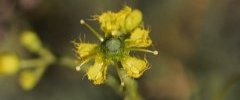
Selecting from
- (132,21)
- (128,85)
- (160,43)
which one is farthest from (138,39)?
(160,43)

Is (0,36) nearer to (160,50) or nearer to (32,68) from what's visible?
(32,68)

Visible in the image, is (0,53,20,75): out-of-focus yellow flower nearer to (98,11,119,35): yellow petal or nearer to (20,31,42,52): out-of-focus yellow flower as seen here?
(20,31,42,52): out-of-focus yellow flower

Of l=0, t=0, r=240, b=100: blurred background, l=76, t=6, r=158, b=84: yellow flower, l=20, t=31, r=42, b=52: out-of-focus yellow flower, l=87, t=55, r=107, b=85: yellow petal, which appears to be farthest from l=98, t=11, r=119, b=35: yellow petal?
l=0, t=0, r=240, b=100: blurred background

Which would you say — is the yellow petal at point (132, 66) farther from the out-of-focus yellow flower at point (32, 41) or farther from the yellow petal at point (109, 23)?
the out-of-focus yellow flower at point (32, 41)

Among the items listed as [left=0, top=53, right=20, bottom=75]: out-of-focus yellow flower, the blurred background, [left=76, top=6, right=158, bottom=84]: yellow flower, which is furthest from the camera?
the blurred background

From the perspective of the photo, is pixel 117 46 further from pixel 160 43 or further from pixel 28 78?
pixel 160 43

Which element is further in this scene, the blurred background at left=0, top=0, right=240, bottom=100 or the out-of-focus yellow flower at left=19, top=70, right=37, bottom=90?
the blurred background at left=0, top=0, right=240, bottom=100

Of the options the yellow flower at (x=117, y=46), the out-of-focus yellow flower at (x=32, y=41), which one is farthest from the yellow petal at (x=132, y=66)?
the out-of-focus yellow flower at (x=32, y=41)

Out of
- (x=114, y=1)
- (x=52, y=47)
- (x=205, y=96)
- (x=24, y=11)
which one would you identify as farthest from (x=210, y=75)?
(x=24, y=11)
